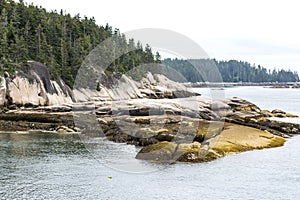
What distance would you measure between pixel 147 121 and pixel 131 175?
Result: 22.3 metres

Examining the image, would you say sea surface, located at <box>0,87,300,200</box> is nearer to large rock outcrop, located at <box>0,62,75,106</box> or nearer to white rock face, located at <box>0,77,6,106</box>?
white rock face, located at <box>0,77,6,106</box>

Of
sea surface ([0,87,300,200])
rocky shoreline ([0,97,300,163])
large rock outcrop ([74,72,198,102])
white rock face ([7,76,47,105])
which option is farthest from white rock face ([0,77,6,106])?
sea surface ([0,87,300,200])

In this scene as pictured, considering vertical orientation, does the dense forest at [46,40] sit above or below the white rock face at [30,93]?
above

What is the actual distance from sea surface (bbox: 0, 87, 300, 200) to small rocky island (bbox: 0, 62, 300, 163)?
7.79 ft

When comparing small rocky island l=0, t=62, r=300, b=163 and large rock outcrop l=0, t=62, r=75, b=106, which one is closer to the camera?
small rocky island l=0, t=62, r=300, b=163

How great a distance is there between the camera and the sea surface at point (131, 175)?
103 feet

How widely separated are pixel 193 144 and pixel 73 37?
250ft

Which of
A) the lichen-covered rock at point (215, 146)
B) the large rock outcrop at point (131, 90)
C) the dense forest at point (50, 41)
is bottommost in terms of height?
the lichen-covered rock at point (215, 146)

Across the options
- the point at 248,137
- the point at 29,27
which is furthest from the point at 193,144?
the point at 29,27

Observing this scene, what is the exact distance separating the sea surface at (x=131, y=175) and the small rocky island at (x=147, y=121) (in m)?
2.37

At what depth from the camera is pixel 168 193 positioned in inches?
1249

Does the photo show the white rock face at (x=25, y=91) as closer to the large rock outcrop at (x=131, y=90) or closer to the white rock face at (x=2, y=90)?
the white rock face at (x=2, y=90)

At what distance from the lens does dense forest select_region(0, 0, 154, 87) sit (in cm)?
7781

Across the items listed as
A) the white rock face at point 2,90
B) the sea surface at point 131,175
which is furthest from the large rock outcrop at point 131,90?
the sea surface at point 131,175
